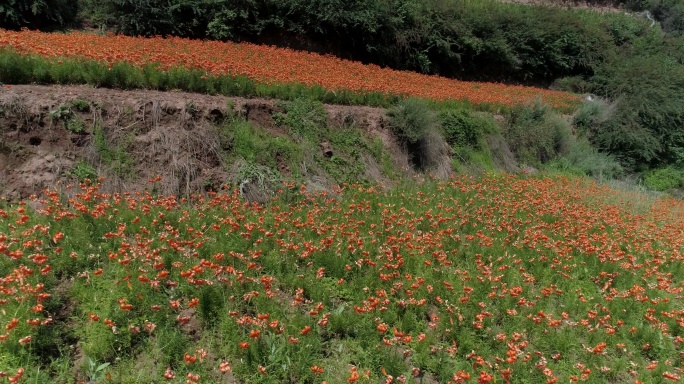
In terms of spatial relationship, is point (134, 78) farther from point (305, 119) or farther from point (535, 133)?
point (535, 133)

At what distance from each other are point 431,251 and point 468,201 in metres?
2.70

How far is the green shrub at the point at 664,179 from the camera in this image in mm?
15719

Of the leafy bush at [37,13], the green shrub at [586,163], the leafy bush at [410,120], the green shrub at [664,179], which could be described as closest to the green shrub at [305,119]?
the leafy bush at [410,120]

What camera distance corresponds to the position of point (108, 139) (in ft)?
22.1

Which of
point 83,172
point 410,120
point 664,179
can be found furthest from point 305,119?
point 664,179

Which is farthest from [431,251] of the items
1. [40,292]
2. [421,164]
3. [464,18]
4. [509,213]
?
[464,18]

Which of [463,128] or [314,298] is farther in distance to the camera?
[463,128]

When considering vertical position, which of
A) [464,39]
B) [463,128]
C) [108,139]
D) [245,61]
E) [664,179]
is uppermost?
[464,39]

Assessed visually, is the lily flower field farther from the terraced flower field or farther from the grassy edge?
the terraced flower field

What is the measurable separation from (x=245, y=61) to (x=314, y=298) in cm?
740

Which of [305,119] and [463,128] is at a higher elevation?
[305,119]

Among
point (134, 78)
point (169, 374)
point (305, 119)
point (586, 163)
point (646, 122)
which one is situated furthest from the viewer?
point (646, 122)

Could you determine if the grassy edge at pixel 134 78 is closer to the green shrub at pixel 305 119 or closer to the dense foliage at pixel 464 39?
the green shrub at pixel 305 119

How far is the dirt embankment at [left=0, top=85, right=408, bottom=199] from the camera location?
20.2ft
